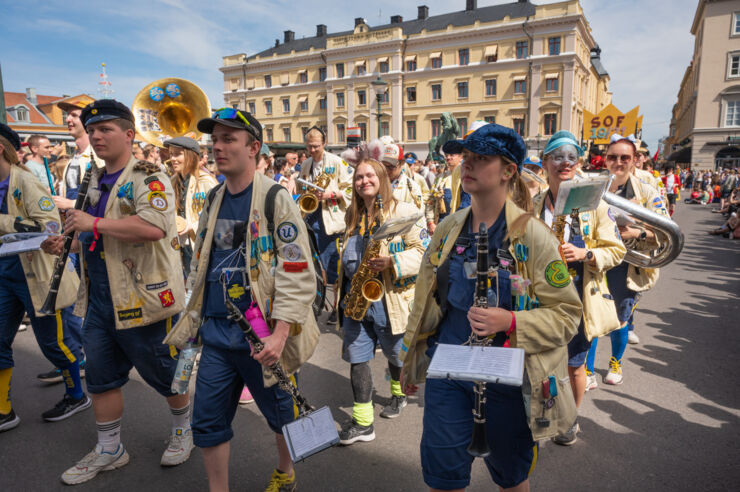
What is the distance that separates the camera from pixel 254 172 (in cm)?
258

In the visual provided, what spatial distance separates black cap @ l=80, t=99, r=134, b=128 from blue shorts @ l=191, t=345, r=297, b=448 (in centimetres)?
166

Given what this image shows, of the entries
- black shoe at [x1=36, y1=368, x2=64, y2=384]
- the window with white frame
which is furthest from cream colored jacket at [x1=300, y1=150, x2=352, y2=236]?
the window with white frame

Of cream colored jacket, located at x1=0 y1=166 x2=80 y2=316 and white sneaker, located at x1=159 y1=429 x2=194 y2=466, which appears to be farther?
cream colored jacket, located at x1=0 y1=166 x2=80 y2=316

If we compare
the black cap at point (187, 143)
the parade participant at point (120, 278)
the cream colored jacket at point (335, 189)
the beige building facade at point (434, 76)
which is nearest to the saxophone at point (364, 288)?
the parade participant at point (120, 278)

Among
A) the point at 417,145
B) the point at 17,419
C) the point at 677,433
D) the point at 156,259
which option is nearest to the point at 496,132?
the point at 156,259

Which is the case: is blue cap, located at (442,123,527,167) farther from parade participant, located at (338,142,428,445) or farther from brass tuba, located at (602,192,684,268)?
brass tuba, located at (602,192,684,268)

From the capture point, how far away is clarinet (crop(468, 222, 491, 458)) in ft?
6.18

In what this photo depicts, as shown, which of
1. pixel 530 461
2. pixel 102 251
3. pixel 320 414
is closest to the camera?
pixel 530 461

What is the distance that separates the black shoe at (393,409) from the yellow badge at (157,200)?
2.43 meters

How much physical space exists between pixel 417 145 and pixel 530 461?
167ft

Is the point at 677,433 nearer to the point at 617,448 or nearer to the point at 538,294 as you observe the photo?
the point at 617,448

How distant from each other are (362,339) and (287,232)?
1.41 m

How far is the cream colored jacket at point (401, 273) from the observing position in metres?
3.38

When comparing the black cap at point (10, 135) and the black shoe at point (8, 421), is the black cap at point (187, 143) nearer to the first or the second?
the black cap at point (10, 135)
